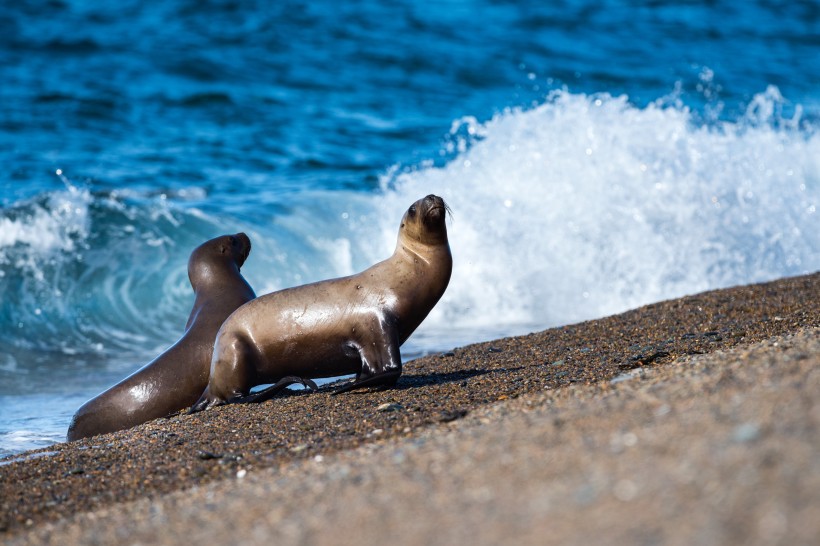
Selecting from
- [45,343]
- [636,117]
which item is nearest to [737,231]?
[636,117]

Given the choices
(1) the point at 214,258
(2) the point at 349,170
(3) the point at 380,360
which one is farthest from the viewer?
(2) the point at 349,170

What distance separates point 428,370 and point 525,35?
15.0 metres

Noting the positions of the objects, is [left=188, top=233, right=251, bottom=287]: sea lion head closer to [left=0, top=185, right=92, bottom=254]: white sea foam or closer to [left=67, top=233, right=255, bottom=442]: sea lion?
[left=67, top=233, right=255, bottom=442]: sea lion

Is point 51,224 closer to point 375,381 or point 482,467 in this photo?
point 375,381

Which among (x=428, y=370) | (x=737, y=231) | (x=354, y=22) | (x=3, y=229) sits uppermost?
(x=354, y=22)

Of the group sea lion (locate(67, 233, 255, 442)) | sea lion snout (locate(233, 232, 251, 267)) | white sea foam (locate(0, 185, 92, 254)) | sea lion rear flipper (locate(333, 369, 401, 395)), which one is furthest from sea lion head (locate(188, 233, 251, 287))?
white sea foam (locate(0, 185, 92, 254))

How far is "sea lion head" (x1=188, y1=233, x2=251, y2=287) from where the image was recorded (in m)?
7.18

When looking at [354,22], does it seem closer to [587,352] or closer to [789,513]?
[587,352]

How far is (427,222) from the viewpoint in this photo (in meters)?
5.98

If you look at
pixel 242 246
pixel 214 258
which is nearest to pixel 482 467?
pixel 214 258

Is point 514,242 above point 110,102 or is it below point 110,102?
below

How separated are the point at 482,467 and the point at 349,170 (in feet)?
38.7

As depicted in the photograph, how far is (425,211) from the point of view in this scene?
5969mm

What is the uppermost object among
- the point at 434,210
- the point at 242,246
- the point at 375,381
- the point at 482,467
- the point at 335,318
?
the point at 434,210
